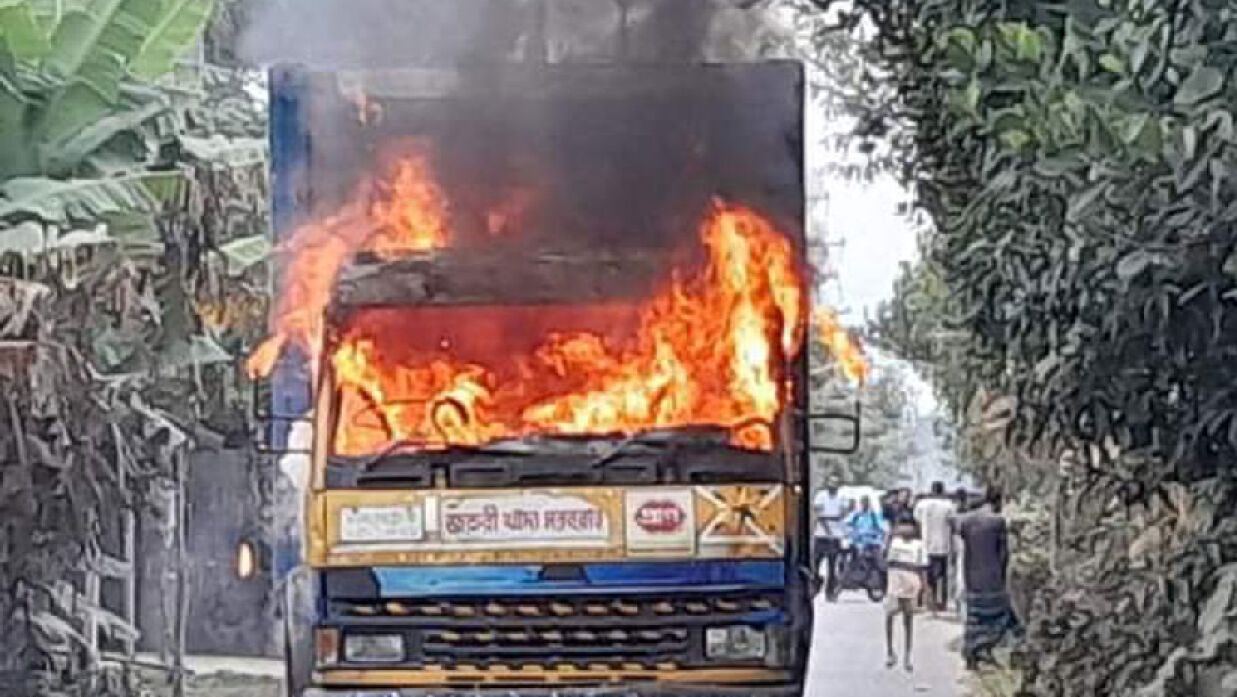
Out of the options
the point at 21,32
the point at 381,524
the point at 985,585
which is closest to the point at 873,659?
the point at 985,585

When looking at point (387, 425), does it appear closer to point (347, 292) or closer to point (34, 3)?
point (347, 292)

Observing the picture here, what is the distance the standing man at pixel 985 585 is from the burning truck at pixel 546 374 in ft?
25.2

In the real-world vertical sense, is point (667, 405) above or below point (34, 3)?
below

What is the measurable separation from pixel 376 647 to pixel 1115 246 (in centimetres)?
426

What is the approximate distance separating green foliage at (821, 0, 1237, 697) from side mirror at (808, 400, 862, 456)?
51.4 inches

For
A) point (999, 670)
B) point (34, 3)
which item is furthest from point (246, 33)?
point (999, 670)

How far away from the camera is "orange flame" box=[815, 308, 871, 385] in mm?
10570

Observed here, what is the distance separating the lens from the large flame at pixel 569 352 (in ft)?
30.9

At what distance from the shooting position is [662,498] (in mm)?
9156

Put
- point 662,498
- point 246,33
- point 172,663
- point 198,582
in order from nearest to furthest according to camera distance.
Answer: point 662,498 < point 246,33 < point 172,663 < point 198,582

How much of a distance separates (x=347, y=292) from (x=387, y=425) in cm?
60

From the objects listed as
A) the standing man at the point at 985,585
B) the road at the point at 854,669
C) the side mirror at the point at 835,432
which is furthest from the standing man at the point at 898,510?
the side mirror at the point at 835,432

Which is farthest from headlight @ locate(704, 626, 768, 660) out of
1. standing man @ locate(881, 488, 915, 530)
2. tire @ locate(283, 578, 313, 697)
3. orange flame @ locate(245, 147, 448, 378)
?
standing man @ locate(881, 488, 915, 530)

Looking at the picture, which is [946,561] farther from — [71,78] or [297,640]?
[71,78]
